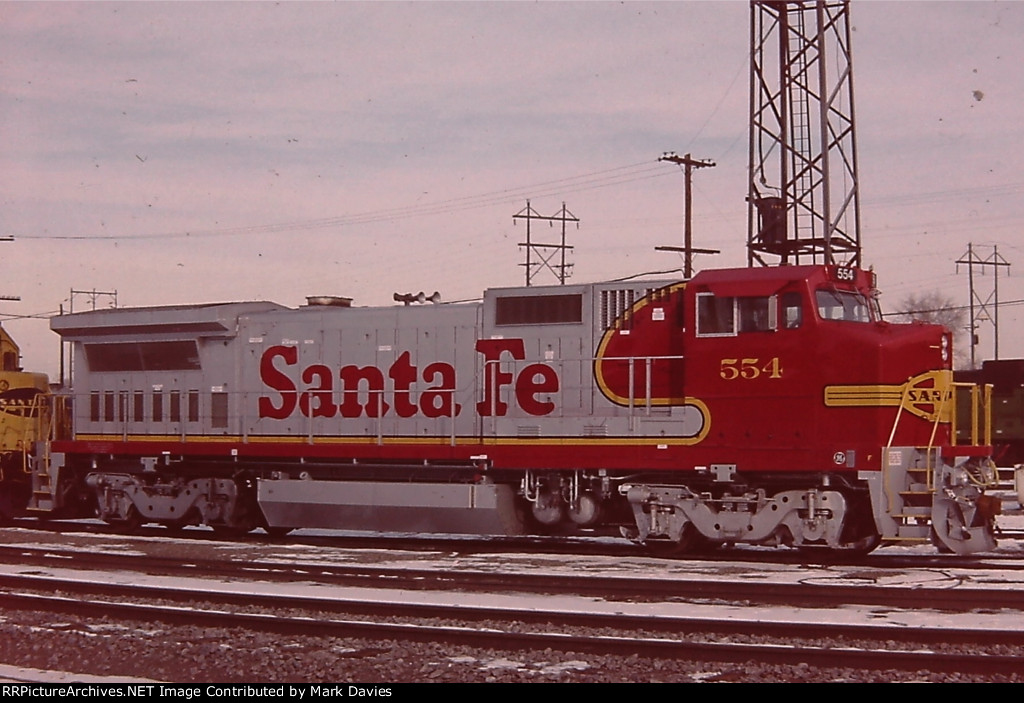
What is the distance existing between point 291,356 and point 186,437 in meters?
2.12

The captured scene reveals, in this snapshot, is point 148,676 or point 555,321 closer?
point 148,676

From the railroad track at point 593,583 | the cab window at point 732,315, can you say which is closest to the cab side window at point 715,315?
the cab window at point 732,315

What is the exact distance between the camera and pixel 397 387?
16375mm

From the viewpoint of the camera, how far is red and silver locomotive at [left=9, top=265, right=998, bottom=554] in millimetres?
13156

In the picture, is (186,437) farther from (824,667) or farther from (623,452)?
(824,667)

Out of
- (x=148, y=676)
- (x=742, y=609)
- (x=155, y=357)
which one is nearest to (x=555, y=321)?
(x=742, y=609)

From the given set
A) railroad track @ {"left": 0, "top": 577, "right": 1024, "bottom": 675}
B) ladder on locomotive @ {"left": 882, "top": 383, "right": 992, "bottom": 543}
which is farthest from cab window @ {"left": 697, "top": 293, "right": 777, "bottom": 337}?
railroad track @ {"left": 0, "top": 577, "right": 1024, "bottom": 675}

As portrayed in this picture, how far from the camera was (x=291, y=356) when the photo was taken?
17.2m

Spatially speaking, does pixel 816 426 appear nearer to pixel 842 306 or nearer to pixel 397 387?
pixel 842 306

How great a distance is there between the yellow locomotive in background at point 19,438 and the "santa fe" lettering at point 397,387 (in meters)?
4.73

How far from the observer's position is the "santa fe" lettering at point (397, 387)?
50.1ft

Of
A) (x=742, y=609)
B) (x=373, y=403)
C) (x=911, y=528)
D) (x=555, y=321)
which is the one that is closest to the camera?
(x=742, y=609)

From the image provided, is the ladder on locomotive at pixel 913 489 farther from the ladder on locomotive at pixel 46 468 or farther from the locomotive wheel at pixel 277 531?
the ladder on locomotive at pixel 46 468

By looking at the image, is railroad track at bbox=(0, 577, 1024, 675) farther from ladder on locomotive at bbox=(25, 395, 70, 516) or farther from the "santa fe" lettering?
ladder on locomotive at bbox=(25, 395, 70, 516)
